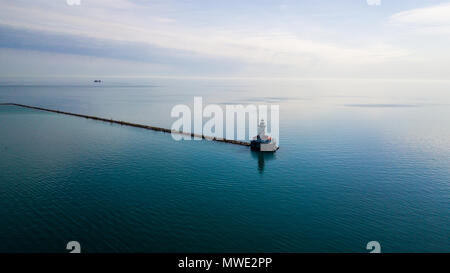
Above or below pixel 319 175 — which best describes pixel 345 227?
below

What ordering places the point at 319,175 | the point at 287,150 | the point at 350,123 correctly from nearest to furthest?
the point at 319,175 < the point at 287,150 < the point at 350,123

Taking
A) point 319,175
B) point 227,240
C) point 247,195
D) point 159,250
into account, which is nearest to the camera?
point 159,250

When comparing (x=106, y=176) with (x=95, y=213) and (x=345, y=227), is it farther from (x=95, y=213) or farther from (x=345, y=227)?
(x=345, y=227)

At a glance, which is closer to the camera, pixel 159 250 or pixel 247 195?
pixel 159 250

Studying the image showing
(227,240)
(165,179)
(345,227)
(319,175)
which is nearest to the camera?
(227,240)
